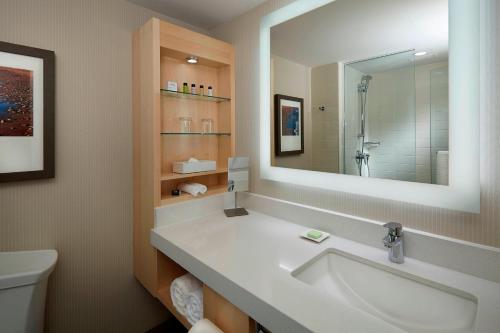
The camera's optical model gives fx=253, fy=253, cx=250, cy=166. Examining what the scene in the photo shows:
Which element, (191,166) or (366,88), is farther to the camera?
(191,166)

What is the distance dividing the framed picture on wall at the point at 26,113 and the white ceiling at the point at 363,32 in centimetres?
126

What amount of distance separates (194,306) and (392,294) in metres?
0.84

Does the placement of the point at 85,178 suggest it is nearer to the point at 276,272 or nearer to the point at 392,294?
the point at 276,272

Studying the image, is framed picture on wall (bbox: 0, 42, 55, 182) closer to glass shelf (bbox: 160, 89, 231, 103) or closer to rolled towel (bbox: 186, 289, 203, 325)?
glass shelf (bbox: 160, 89, 231, 103)

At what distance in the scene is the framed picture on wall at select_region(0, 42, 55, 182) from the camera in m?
1.19

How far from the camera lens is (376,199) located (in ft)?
3.83

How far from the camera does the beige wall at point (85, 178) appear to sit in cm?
127

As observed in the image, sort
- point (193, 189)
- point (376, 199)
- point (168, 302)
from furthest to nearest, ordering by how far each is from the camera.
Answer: point (193, 189), point (168, 302), point (376, 199)


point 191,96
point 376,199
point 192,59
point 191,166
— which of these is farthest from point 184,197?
point 376,199

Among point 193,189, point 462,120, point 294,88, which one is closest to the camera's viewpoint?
point 462,120

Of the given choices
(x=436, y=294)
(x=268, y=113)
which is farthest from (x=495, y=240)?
(x=268, y=113)

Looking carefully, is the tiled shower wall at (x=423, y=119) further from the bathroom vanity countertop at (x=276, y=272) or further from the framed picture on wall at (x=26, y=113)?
the framed picture on wall at (x=26, y=113)

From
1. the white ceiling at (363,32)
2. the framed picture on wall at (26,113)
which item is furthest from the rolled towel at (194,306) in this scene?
the white ceiling at (363,32)

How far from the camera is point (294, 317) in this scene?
0.71m
